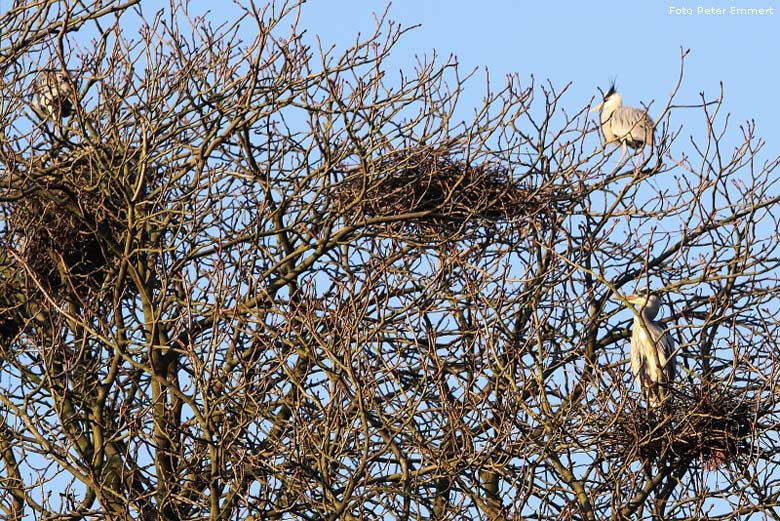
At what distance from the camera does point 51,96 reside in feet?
31.7

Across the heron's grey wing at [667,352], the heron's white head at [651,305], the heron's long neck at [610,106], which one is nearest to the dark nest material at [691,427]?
the heron's grey wing at [667,352]

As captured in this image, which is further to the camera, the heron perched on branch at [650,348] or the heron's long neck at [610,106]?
the heron's long neck at [610,106]

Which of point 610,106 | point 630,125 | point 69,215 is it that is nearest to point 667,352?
point 630,125

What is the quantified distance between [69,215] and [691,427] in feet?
12.5

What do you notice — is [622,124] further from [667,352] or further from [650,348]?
[650,348]

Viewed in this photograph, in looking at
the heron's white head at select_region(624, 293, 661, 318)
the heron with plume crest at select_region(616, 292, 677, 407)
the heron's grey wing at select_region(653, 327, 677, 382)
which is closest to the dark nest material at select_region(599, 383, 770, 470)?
the heron with plume crest at select_region(616, 292, 677, 407)

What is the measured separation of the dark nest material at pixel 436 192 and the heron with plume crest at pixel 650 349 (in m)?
0.88

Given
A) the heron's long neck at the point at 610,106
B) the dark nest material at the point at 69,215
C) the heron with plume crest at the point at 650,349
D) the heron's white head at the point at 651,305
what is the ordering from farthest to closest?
the heron's long neck at the point at 610,106 < the heron's white head at the point at 651,305 < the dark nest material at the point at 69,215 < the heron with plume crest at the point at 650,349

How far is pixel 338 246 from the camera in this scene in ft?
33.1

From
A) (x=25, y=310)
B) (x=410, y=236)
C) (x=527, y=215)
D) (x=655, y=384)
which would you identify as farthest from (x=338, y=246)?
(x=655, y=384)

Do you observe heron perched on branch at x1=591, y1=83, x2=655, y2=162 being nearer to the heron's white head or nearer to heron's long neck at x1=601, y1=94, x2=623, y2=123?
heron's long neck at x1=601, y1=94, x2=623, y2=123

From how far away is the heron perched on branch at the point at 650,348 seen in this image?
8617 mm

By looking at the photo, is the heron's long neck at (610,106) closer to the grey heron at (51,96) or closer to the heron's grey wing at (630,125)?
the heron's grey wing at (630,125)

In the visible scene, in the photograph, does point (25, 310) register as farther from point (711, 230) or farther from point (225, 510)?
point (711, 230)
